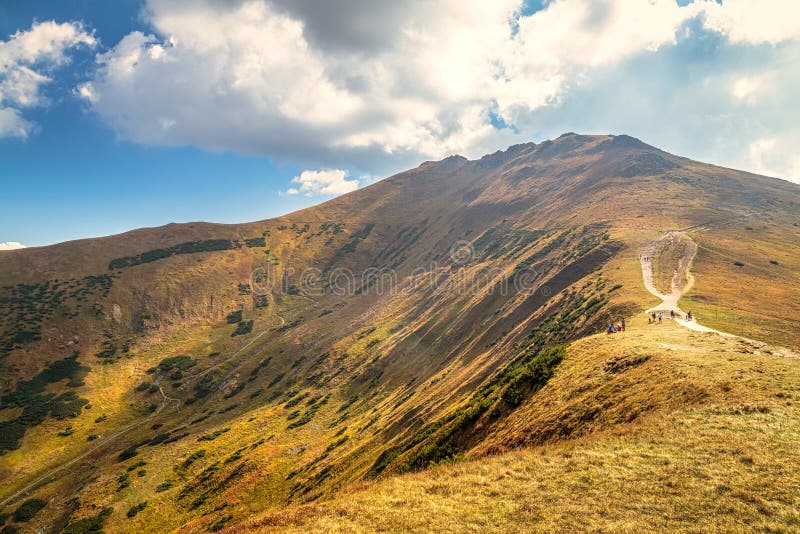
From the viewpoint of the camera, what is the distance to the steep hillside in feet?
122

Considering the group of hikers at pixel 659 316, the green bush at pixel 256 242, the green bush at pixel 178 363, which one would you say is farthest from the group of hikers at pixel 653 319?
the green bush at pixel 256 242

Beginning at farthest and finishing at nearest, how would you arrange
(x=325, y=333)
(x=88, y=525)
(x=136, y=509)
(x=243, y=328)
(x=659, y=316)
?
1. (x=243, y=328)
2. (x=325, y=333)
3. (x=136, y=509)
4. (x=88, y=525)
5. (x=659, y=316)

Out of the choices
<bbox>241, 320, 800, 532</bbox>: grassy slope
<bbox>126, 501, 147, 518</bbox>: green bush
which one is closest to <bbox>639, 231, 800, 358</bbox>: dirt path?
<bbox>241, 320, 800, 532</bbox>: grassy slope

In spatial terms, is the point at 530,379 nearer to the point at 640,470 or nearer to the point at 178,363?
the point at 640,470

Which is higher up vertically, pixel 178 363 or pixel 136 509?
pixel 178 363

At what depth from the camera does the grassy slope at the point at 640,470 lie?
11000mm

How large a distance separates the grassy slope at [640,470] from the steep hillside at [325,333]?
51.5 inches

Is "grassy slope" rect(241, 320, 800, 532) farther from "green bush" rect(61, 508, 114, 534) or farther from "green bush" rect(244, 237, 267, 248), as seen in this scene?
"green bush" rect(244, 237, 267, 248)

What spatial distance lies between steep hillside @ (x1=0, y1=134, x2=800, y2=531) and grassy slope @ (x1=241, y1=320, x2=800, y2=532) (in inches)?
51.5

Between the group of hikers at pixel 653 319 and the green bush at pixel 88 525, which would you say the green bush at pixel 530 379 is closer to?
the group of hikers at pixel 653 319

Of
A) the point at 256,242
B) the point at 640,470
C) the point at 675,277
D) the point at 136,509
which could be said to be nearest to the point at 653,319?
the point at 675,277

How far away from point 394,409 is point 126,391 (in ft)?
227

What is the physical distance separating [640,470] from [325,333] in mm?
96146

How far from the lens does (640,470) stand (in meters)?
13.1
